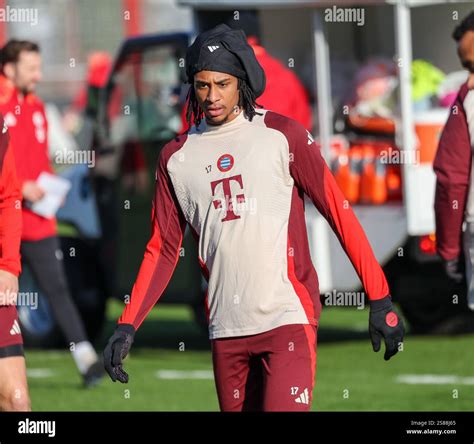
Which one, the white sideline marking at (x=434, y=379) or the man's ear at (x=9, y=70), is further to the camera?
the man's ear at (x=9, y=70)

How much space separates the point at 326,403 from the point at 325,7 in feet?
11.7

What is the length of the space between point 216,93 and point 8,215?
3.99 feet

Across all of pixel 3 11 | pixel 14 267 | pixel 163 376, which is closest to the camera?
pixel 14 267

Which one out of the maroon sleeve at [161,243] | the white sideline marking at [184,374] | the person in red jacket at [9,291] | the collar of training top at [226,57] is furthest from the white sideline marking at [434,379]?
the collar of training top at [226,57]

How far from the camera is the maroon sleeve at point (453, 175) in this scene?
7.66 meters

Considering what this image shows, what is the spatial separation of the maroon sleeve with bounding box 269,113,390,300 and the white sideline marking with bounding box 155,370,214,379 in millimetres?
5368

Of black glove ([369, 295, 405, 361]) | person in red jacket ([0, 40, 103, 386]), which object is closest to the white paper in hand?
person in red jacket ([0, 40, 103, 386])

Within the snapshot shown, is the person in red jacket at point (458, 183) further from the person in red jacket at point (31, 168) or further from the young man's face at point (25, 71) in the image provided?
the young man's face at point (25, 71)

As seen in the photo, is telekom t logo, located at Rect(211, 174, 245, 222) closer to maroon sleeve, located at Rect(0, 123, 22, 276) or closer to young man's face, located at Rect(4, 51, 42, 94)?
maroon sleeve, located at Rect(0, 123, 22, 276)

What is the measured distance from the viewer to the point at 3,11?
24.7m

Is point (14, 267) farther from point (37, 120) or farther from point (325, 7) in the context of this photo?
point (325, 7)

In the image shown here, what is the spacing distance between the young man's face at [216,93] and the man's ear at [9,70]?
491cm
